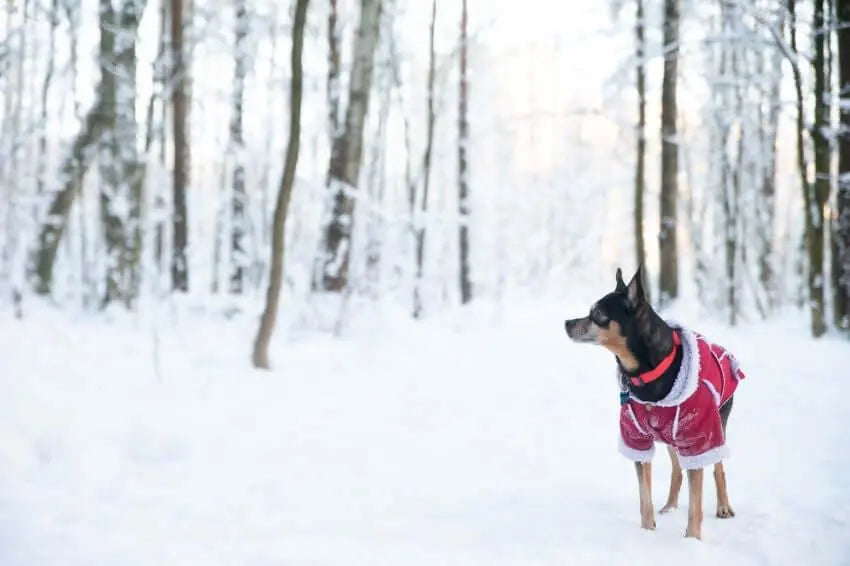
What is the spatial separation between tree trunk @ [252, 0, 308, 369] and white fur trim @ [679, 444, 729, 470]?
16.3 ft

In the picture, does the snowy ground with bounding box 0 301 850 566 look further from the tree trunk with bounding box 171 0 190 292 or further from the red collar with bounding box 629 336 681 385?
the tree trunk with bounding box 171 0 190 292

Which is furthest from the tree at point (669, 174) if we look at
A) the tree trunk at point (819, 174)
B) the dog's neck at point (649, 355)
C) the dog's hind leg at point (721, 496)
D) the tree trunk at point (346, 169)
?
the dog's neck at point (649, 355)

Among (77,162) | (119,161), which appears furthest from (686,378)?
(119,161)

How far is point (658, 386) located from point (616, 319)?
41cm

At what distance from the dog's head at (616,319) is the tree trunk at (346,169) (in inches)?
275

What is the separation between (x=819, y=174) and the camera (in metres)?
9.84

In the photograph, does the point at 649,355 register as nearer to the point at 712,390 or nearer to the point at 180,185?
the point at 712,390

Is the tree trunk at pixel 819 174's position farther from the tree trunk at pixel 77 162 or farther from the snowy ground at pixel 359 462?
the tree trunk at pixel 77 162

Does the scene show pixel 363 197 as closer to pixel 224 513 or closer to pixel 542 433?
pixel 542 433

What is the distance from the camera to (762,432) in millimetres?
6055

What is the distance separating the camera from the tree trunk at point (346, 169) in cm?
1052

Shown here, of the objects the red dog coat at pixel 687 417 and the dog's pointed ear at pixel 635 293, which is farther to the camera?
the dog's pointed ear at pixel 635 293

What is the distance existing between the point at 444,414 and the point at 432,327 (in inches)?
229

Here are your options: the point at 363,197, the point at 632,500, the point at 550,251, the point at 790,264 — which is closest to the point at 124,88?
the point at 363,197
